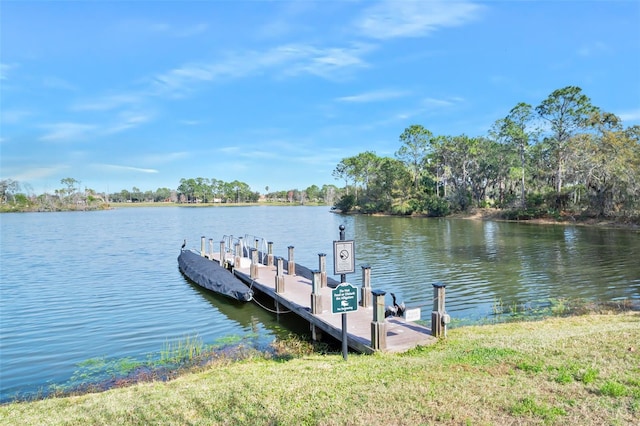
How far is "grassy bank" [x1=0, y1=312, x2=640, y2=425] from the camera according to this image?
4.52m

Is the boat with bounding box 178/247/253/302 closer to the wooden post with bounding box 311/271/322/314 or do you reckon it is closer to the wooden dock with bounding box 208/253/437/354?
the wooden dock with bounding box 208/253/437/354

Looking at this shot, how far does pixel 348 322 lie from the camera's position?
9.40m

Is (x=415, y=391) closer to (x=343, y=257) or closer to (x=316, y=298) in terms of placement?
(x=343, y=257)

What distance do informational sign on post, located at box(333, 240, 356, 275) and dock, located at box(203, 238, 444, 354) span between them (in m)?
0.67

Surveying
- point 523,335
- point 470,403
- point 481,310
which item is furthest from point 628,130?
point 470,403

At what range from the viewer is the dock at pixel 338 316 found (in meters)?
7.64

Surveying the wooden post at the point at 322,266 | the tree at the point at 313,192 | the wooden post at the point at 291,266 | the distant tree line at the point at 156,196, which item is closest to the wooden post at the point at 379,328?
the wooden post at the point at 322,266

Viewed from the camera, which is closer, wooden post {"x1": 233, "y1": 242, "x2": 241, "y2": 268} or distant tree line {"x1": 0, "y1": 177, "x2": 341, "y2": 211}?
wooden post {"x1": 233, "y1": 242, "x2": 241, "y2": 268}

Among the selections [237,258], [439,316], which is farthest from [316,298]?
[237,258]

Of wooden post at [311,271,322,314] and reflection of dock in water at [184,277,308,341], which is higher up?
wooden post at [311,271,322,314]

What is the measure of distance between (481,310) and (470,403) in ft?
26.8

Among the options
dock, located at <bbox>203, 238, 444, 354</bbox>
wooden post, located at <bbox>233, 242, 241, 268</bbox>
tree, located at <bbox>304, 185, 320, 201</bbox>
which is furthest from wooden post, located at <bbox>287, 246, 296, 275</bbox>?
tree, located at <bbox>304, 185, 320, 201</bbox>

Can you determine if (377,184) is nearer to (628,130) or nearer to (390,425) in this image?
(628,130)

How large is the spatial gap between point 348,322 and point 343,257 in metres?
2.31
